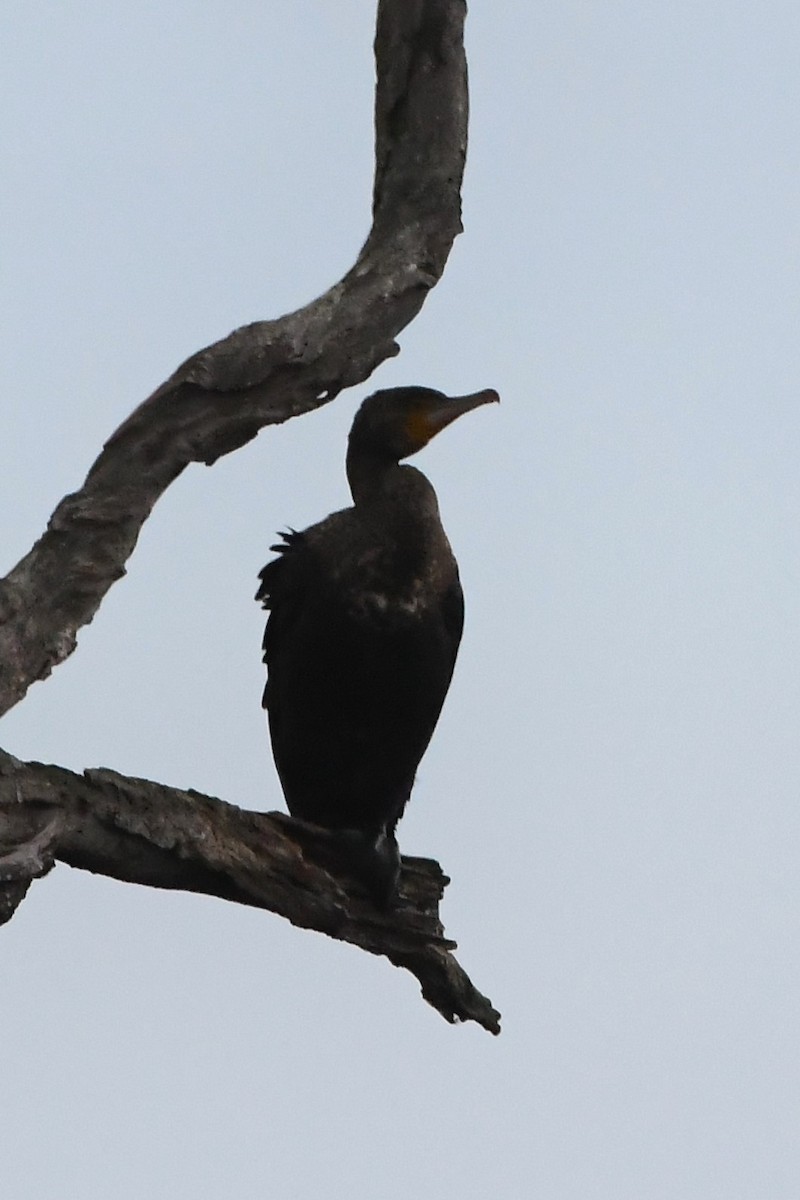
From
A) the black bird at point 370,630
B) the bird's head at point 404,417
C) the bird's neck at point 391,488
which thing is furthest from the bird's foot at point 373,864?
the bird's head at point 404,417

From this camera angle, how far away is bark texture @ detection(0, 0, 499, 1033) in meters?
3.49

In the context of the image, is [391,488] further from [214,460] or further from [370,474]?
[214,460]

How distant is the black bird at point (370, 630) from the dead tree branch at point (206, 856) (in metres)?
0.28

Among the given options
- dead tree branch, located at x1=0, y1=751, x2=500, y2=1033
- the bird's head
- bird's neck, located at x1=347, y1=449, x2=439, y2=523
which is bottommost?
dead tree branch, located at x1=0, y1=751, x2=500, y2=1033

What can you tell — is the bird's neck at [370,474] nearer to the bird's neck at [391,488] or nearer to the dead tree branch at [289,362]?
the bird's neck at [391,488]

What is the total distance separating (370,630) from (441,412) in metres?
0.60

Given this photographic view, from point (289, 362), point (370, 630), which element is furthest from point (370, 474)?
point (289, 362)

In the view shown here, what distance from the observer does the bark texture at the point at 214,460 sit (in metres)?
3.49

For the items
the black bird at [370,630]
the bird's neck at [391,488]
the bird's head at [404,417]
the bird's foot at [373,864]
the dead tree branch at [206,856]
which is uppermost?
the bird's head at [404,417]

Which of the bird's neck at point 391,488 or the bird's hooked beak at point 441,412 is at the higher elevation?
the bird's hooked beak at point 441,412

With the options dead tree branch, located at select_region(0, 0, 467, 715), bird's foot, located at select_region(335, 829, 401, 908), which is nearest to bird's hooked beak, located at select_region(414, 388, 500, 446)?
dead tree branch, located at select_region(0, 0, 467, 715)

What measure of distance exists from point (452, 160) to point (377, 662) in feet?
3.97

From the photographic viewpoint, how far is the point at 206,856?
12.1ft

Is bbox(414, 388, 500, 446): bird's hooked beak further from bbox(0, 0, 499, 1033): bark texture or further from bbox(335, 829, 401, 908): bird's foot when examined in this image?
bbox(335, 829, 401, 908): bird's foot
